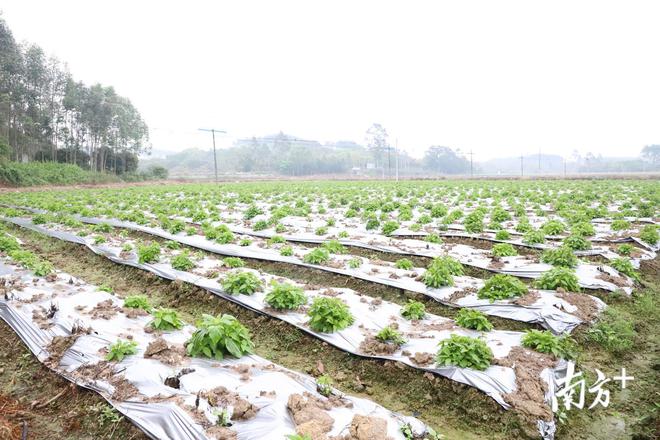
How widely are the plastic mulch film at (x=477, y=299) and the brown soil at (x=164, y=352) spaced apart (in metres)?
4.65

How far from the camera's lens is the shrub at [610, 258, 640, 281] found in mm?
8664

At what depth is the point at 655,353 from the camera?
6.35 meters

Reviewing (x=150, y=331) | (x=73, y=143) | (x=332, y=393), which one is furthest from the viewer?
(x=73, y=143)

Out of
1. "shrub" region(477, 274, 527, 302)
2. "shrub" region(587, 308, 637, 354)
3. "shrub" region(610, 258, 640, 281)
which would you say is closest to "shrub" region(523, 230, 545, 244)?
"shrub" region(610, 258, 640, 281)

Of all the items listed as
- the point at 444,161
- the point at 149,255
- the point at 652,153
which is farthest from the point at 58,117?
the point at 652,153

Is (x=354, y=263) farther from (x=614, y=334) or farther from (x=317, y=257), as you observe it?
(x=614, y=334)

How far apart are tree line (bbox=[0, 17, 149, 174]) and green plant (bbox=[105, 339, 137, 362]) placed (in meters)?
46.1

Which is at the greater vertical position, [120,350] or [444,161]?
[444,161]

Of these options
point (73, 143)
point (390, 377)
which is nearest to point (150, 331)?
point (390, 377)

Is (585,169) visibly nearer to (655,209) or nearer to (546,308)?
(655,209)

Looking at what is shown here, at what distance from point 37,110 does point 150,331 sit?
53035 millimetres

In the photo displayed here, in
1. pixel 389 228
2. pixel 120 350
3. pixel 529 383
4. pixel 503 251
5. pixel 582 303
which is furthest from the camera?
pixel 389 228

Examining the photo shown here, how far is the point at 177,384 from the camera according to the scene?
15.3ft

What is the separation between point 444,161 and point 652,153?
51468 millimetres
